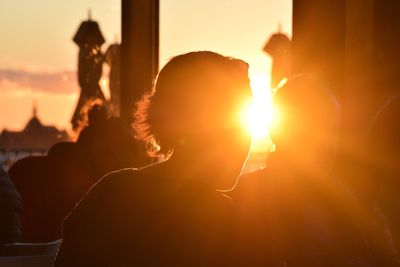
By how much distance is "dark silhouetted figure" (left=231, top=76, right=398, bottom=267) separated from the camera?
208 centimetres

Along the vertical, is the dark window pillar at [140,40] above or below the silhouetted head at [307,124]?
above

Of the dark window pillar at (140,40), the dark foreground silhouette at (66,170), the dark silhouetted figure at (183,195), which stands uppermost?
the dark window pillar at (140,40)

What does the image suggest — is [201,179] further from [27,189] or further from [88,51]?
[88,51]

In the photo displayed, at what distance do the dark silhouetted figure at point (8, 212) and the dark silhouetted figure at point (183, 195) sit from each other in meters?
1.36

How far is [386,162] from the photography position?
2.84 m

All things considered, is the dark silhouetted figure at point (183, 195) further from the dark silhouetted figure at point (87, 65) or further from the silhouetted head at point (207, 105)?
the dark silhouetted figure at point (87, 65)

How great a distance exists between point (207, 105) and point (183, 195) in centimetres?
16

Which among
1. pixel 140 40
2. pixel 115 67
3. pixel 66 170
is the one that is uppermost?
pixel 140 40

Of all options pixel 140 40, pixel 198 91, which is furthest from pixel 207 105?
pixel 140 40

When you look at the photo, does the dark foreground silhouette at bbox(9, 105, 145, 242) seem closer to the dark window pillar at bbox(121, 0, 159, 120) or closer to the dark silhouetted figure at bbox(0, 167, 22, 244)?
the dark window pillar at bbox(121, 0, 159, 120)

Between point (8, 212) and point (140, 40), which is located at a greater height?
point (140, 40)

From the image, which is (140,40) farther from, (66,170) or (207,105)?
(207,105)

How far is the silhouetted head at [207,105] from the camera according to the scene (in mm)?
1224

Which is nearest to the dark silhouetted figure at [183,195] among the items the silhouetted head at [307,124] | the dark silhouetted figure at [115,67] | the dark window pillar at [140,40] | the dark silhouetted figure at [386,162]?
the silhouetted head at [307,124]
